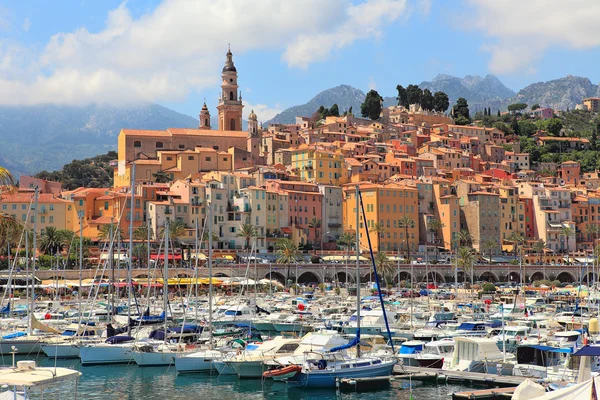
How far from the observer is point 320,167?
11700 centimetres

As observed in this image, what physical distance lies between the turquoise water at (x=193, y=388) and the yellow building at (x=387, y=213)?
66.7 m

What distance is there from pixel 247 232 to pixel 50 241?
20.6 meters

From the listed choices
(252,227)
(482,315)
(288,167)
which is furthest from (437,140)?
(482,315)

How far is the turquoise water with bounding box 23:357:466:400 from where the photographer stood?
36.1 metres

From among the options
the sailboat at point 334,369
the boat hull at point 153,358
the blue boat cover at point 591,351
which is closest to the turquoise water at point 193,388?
the boat hull at point 153,358

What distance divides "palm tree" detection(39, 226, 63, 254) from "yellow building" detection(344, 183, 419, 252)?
36.0 meters

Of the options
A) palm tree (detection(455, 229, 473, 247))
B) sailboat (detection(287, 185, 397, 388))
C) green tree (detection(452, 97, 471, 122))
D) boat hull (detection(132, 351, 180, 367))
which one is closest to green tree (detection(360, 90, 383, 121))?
green tree (detection(452, 97, 471, 122))

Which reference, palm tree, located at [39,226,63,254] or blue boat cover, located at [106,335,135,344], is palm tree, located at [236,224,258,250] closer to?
palm tree, located at [39,226,63,254]

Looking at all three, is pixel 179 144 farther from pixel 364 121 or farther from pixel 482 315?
pixel 482 315

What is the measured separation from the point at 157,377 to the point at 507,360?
52.0 ft

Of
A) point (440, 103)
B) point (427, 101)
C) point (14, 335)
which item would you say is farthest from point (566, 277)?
point (440, 103)

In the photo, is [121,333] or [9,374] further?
[121,333]

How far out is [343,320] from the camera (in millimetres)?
57750

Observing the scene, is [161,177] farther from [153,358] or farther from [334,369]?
[334,369]
